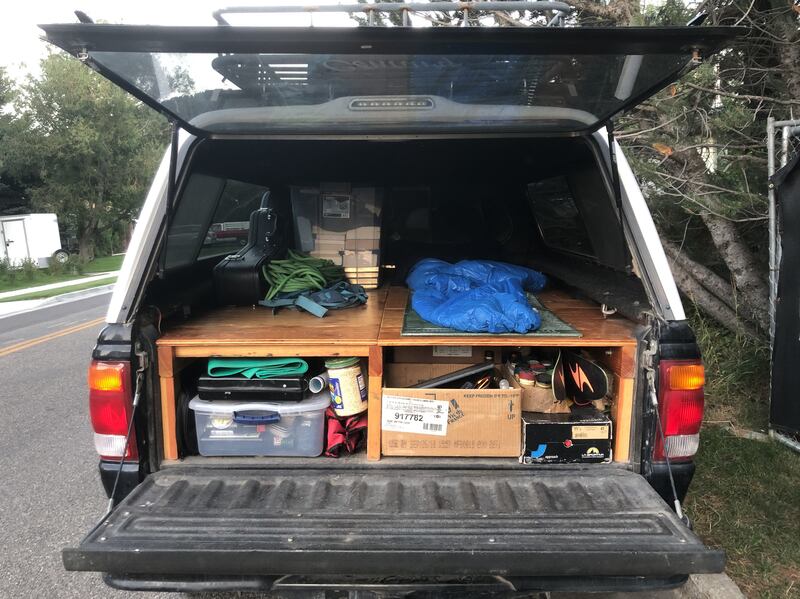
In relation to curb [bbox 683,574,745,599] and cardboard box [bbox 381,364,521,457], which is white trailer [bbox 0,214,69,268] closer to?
cardboard box [bbox 381,364,521,457]

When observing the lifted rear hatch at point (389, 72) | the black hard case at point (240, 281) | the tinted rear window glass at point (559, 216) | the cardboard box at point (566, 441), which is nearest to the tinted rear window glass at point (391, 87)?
the lifted rear hatch at point (389, 72)

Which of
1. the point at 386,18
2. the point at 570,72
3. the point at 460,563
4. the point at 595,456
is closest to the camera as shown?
the point at 460,563

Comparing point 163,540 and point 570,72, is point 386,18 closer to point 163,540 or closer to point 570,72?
point 570,72

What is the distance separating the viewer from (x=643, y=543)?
6.06 feet

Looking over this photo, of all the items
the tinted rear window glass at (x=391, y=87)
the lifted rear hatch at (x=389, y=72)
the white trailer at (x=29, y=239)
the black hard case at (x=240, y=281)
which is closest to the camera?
the lifted rear hatch at (x=389, y=72)

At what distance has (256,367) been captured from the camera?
8.44 feet

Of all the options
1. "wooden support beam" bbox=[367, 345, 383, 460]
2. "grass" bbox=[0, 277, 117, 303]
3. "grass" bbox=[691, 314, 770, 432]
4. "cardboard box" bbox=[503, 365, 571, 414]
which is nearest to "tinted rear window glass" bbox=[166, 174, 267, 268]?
"wooden support beam" bbox=[367, 345, 383, 460]

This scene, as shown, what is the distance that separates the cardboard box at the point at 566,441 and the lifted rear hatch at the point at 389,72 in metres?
1.37

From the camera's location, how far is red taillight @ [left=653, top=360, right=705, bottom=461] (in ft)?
7.27

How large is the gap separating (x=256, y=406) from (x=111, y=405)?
58 centimetres

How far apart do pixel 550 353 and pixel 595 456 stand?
71 centimetres

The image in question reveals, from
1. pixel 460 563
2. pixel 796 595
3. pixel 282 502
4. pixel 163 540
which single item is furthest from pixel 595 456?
pixel 163 540

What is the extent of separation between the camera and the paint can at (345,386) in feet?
8.45

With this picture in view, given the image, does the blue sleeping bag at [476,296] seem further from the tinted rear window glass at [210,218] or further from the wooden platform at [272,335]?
the tinted rear window glass at [210,218]
